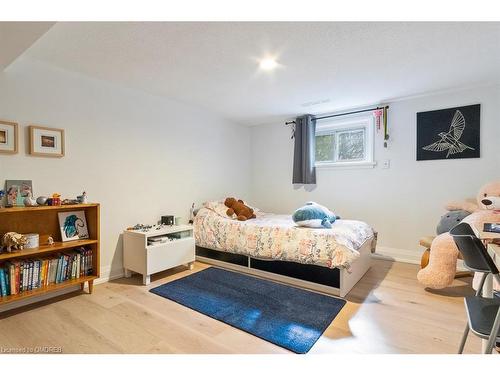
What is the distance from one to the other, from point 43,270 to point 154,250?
2.93 feet

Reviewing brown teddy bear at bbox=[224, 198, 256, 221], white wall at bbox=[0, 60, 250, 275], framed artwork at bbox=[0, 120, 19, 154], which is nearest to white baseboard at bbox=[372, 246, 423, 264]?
brown teddy bear at bbox=[224, 198, 256, 221]

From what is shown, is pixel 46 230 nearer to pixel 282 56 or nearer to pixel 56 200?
pixel 56 200

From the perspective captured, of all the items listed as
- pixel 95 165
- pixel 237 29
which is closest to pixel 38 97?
pixel 95 165

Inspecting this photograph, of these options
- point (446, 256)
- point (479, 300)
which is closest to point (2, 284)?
point (479, 300)

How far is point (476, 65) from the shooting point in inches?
93.3

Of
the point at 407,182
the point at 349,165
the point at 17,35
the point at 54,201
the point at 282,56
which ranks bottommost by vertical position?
the point at 54,201

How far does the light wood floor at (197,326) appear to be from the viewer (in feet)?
5.38

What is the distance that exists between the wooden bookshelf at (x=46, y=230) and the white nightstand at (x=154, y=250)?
14.8 inches

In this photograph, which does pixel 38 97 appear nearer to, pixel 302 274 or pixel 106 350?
pixel 106 350

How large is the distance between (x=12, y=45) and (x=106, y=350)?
1997mm

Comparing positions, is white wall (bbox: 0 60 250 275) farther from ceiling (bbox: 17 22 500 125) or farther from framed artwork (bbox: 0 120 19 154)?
ceiling (bbox: 17 22 500 125)

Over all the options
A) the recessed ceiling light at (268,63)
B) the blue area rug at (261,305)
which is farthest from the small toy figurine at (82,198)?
the recessed ceiling light at (268,63)

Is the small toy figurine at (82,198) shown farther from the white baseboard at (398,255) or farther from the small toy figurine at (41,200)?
the white baseboard at (398,255)

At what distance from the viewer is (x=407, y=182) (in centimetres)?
335
